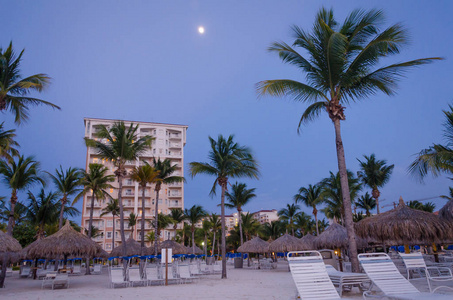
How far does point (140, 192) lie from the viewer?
2221 inches

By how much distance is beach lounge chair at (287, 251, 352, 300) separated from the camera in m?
4.93

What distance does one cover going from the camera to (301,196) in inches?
1548

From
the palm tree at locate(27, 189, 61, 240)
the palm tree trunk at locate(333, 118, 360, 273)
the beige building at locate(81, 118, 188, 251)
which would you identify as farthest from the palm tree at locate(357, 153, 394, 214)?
the palm tree at locate(27, 189, 61, 240)

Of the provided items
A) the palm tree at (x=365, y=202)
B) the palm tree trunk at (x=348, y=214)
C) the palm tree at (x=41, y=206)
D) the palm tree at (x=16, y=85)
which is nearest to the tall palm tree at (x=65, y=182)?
the palm tree at (x=41, y=206)

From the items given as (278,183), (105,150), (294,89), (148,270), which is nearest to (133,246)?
(105,150)

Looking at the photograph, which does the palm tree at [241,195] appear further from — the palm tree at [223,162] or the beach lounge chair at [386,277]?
the beach lounge chair at [386,277]

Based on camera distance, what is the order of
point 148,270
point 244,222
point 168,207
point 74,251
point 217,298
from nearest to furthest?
point 217,298, point 148,270, point 74,251, point 244,222, point 168,207

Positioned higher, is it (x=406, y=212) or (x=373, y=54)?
(x=373, y=54)

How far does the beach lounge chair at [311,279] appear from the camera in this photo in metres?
4.93

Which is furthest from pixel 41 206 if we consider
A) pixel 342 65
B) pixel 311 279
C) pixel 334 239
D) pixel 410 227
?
pixel 311 279

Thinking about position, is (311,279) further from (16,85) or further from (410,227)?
(16,85)

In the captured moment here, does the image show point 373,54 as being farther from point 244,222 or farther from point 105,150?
point 244,222

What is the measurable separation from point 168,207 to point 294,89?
→ 49083 millimetres

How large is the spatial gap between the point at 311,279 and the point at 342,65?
23.0 ft
